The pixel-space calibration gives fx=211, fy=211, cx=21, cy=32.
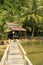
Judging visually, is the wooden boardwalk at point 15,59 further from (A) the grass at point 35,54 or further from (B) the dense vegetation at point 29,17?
(B) the dense vegetation at point 29,17

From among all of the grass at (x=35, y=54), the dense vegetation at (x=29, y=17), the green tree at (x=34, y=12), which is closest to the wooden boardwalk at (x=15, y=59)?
the grass at (x=35, y=54)

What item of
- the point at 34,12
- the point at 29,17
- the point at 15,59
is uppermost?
the point at 15,59

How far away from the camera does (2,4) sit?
38.6 m

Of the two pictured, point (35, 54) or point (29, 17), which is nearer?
point (35, 54)

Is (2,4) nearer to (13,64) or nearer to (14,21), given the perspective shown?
(14,21)

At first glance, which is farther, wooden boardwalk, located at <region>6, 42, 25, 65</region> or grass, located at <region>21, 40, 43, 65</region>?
grass, located at <region>21, 40, 43, 65</region>

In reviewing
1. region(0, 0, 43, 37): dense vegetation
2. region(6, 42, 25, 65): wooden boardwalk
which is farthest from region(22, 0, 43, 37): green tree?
region(6, 42, 25, 65): wooden boardwalk

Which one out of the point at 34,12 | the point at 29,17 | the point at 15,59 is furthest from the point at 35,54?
the point at 34,12

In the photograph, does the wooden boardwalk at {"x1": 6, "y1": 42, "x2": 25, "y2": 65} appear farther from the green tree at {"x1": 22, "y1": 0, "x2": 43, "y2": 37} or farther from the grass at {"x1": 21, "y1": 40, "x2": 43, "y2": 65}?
the green tree at {"x1": 22, "y1": 0, "x2": 43, "y2": 37}

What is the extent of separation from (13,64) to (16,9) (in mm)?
27484

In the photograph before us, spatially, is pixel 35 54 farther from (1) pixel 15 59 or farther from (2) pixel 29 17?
(2) pixel 29 17

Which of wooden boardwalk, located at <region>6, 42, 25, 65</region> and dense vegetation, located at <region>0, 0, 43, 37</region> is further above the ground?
wooden boardwalk, located at <region>6, 42, 25, 65</region>

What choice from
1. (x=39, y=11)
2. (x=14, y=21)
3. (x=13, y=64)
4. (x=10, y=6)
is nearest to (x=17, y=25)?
(x=14, y=21)

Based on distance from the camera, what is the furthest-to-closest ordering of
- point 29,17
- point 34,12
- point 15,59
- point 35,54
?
1. point 34,12
2. point 29,17
3. point 35,54
4. point 15,59
